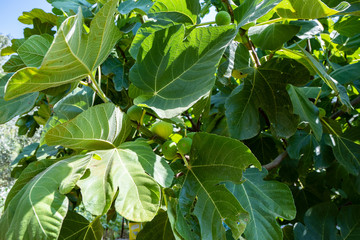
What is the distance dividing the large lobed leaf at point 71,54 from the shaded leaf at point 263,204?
51 cm

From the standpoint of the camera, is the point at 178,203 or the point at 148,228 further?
the point at 148,228

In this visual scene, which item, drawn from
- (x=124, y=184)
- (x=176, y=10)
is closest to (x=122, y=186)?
(x=124, y=184)

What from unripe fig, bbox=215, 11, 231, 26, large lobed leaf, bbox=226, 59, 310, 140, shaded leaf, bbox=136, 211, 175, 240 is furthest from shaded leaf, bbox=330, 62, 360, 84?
shaded leaf, bbox=136, 211, 175, 240

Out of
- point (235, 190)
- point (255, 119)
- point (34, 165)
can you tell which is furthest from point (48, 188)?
point (255, 119)

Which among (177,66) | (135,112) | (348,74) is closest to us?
(177,66)

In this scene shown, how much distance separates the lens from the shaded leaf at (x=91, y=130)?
22.5 inches

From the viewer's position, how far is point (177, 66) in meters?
0.64

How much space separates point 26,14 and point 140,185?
1166mm

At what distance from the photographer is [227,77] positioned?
2.78ft

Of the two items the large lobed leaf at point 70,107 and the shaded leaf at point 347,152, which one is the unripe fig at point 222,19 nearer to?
the large lobed leaf at point 70,107

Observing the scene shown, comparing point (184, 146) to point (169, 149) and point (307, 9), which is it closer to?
point (169, 149)

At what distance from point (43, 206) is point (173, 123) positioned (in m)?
0.37

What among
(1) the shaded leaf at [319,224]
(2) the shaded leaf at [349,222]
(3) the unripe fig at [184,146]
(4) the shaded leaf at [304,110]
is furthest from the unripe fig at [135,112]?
(2) the shaded leaf at [349,222]

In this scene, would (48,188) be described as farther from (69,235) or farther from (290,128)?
(290,128)
